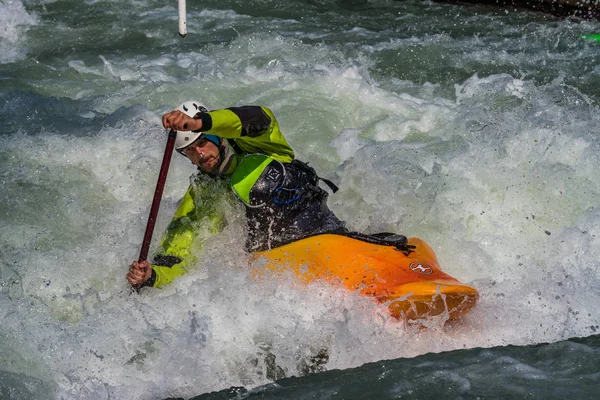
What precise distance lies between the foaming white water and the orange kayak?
4.84 meters

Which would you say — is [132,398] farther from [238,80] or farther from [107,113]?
[238,80]

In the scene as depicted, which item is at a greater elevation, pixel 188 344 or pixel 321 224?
pixel 321 224

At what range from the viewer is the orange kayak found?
13.2 feet

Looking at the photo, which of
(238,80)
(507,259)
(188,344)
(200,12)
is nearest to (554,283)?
(507,259)

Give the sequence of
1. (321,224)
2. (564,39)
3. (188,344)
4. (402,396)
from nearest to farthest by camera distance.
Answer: (402,396)
(188,344)
(321,224)
(564,39)

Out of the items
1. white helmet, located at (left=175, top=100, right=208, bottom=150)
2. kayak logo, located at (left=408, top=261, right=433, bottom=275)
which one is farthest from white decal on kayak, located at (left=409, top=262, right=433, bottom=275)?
white helmet, located at (left=175, top=100, right=208, bottom=150)

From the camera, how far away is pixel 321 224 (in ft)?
14.9

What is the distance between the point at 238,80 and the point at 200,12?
2.37m

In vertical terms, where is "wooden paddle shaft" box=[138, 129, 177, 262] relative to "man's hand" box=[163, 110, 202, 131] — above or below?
below

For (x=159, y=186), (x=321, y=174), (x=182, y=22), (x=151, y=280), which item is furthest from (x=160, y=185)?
(x=321, y=174)

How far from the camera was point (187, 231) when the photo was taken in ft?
15.0

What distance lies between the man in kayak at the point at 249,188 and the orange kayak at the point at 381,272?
0.13 m

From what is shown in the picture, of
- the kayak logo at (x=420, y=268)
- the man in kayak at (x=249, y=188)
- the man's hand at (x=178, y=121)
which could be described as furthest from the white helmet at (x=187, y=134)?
the kayak logo at (x=420, y=268)

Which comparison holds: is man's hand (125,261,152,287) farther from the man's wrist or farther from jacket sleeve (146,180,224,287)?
jacket sleeve (146,180,224,287)
